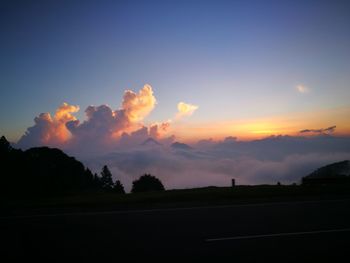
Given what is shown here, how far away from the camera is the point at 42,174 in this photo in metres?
54.9

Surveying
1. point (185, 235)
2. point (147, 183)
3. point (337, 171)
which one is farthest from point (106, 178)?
point (185, 235)

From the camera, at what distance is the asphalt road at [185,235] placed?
6340 millimetres

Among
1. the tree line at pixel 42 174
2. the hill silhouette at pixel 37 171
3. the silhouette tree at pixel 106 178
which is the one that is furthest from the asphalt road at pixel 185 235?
the silhouette tree at pixel 106 178

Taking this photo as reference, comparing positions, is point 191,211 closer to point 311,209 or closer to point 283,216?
point 283,216

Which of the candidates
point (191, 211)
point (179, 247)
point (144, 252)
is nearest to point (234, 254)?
point (179, 247)

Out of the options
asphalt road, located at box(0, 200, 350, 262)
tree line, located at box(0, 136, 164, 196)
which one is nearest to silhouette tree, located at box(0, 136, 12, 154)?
tree line, located at box(0, 136, 164, 196)

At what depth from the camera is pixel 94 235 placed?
8.18 metres

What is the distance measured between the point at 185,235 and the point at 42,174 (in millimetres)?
53956

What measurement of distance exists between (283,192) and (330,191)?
292 centimetres

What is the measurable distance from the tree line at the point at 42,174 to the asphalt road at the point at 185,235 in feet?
72.1

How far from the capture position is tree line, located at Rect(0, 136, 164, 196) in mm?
46375

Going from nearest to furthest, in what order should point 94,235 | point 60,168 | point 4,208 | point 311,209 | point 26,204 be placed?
point 94,235 < point 311,209 < point 4,208 < point 26,204 < point 60,168

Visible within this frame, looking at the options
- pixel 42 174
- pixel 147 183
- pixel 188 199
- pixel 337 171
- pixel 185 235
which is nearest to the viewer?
pixel 185 235

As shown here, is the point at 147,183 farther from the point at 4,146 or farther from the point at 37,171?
the point at 4,146
